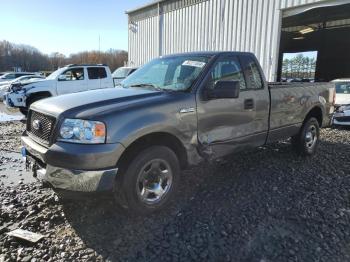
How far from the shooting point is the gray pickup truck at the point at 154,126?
9.40 ft

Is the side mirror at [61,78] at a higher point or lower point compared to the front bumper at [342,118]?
higher

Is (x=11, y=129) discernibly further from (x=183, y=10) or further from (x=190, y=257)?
(x=183, y=10)

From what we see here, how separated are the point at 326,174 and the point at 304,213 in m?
1.60

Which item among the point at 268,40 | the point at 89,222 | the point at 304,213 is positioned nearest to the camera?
the point at 89,222

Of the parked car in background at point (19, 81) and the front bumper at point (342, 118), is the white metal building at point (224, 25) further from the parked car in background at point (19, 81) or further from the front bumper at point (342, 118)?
the parked car in background at point (19, 81)

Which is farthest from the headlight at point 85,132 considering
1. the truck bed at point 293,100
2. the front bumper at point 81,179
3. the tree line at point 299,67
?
the tree line at point 299,67

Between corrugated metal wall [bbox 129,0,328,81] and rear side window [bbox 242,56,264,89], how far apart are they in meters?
7.67

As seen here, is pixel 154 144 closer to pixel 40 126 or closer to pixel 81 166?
pixel 81 166

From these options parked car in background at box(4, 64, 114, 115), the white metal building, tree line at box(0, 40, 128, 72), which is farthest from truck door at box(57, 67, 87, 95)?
tree line at box(0, 40, 128, 72)

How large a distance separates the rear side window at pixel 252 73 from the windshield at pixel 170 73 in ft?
2.30

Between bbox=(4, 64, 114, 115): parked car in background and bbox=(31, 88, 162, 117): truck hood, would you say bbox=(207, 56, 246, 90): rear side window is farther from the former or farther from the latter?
bbox=(4, 64, 114, 115): parked car in background

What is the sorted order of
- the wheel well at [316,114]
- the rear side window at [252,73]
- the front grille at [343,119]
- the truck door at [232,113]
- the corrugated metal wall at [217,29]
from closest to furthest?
the truck door at [232,113]
the rear side window at [252,73]
the wheel well at [316,114]
the front grille at [343,119]
the corrugated metal wall at [217,29]

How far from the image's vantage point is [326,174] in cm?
480

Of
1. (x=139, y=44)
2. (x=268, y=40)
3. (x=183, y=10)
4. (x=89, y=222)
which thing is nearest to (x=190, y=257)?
(x=89, y=222)
